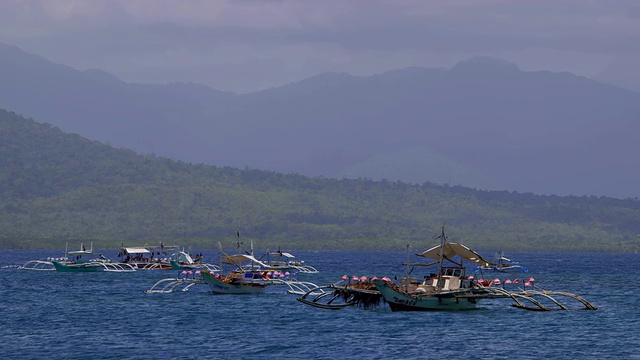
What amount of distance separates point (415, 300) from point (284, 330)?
1459 cm

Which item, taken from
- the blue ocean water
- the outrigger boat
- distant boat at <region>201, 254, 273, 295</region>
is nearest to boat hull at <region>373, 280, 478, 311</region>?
the outrigger boat

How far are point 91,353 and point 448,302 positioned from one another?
39.1 meters

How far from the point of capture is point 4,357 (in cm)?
8669

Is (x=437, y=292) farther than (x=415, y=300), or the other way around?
(x=437, y=292)

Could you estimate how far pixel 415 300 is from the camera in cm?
11412

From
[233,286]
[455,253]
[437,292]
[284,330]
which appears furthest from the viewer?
[233,286]

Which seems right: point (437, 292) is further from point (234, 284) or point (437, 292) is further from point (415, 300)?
point (234, 284)

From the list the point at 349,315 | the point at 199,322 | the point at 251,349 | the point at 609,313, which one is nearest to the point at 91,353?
the point at 251,349

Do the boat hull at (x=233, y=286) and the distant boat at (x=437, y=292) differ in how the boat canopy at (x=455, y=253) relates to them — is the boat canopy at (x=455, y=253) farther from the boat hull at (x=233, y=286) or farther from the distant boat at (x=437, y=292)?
the boat hull at (x=233, y=286)

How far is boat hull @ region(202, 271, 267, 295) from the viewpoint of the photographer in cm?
14250

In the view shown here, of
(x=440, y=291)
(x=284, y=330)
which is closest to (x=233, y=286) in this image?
(x=440, y=291)

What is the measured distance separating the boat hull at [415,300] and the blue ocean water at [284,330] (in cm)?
86

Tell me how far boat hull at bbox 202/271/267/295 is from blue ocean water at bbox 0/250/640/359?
4.12 ft

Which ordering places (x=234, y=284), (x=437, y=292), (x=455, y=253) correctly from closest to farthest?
(x=437, y=292) < (x=455, y=253) < (x=234, y=284)
